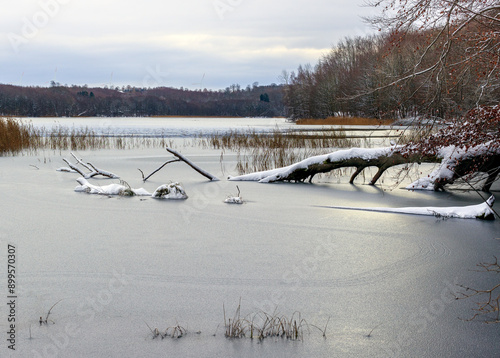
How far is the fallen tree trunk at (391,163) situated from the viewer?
27.8 ft

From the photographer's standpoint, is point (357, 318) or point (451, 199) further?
point (451, 199)

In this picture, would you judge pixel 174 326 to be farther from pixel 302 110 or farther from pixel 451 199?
pixel 302 110

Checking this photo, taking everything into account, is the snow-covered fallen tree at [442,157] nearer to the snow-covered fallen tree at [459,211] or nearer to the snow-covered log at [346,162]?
the snow-covered log at [346,162]

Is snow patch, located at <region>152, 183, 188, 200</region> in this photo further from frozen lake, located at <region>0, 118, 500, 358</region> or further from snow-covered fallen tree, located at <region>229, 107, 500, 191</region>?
snow-covered fallen tree, located at <region>229, 107, 500, 191</region>

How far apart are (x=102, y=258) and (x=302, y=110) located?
60993 millimetres

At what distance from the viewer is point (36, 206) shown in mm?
7664

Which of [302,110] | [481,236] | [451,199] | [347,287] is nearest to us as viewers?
[347,287]

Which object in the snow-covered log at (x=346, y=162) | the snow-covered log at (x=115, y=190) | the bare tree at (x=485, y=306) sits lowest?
the bare tree at (x=485, y=306)

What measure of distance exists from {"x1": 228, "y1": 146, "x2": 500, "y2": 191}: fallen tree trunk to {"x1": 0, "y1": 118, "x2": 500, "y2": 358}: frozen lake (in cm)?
64

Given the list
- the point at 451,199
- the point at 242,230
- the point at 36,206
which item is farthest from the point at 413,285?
the point at 36,206

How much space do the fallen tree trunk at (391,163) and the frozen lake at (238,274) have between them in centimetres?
64

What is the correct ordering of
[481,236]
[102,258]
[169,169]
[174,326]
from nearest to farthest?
1. [174,326]
2. [102,258]
3. [481,236]
4. [169,169]

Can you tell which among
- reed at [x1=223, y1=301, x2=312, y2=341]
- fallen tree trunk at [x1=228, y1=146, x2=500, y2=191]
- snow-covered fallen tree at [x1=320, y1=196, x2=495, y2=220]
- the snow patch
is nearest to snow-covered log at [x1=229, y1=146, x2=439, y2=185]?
fallen tree trunk at [x1=228, y1=146, x2=500, y2=191]

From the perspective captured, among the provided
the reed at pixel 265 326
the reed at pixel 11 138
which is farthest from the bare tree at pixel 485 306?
the reed at pixel 11 138
